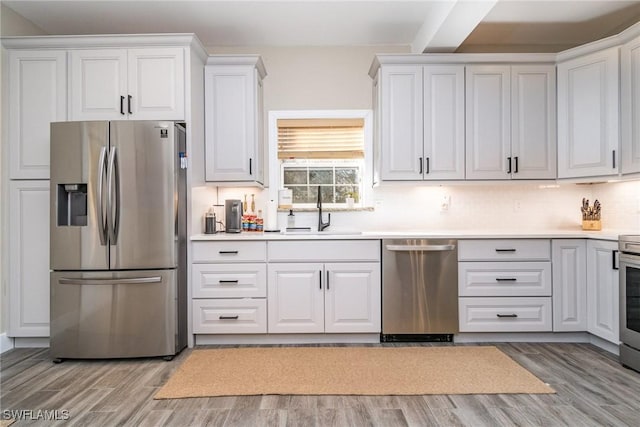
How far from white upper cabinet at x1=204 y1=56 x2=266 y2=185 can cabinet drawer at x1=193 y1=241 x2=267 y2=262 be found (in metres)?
0.63

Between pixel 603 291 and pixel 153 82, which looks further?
pixel 153 82

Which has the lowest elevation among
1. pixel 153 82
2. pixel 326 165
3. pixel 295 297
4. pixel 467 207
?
pixel 295 297

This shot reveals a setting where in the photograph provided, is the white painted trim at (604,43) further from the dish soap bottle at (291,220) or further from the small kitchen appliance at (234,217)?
the small kitchen appliance at (234,217)

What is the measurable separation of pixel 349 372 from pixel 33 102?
316 centimetres

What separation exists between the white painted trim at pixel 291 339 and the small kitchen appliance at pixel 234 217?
3.06 ft

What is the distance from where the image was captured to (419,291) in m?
3.21

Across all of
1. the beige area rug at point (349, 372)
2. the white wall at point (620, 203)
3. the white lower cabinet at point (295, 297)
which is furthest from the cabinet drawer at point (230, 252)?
the white wall at point (620, 203)

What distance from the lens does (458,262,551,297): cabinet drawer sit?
323 cm

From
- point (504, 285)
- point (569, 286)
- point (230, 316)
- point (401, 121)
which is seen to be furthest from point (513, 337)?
point (230, 316)

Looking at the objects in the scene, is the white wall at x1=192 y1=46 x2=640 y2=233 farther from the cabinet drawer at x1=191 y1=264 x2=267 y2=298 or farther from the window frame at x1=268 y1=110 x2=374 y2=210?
the cabinet drawer at x1=191 y1=264 x2=267 y2=298

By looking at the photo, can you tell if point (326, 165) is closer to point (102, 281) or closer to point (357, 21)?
point (357, 21)

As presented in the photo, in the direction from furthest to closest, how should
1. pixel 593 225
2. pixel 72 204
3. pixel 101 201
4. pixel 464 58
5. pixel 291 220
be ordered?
1. pixel 291 220
2. pixel 593 225
3. pixel 464 58
4. pixel 72 204
5. pixel 101 201

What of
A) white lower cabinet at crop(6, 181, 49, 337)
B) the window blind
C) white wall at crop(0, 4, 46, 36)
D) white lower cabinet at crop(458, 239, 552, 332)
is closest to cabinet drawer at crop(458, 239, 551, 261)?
white lower cabinet at crop(458, 239, 552, 332)

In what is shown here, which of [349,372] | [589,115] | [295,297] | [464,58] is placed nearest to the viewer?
[349,372]
